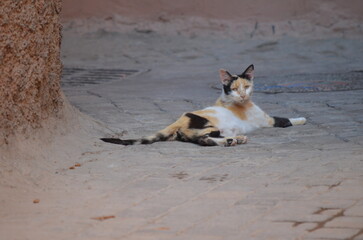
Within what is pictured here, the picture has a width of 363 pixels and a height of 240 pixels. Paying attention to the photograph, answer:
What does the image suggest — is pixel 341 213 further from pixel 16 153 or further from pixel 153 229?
pixel 16 153

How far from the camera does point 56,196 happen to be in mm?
4684

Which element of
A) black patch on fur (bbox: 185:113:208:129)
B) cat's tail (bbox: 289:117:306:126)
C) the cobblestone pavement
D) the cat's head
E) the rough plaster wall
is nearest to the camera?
the cobblestone pavement

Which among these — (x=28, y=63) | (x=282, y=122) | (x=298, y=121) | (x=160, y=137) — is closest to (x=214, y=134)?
(x=160, y=137)

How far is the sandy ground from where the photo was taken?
3994 millimetres

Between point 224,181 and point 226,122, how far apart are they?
71.8 inches

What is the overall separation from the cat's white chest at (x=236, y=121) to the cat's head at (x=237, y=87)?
0.16m

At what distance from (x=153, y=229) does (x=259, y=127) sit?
3322 millimetres

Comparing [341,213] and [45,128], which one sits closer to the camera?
[341,213]

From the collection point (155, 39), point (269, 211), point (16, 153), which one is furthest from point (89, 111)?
point (155, 39)

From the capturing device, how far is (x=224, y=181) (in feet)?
16.2

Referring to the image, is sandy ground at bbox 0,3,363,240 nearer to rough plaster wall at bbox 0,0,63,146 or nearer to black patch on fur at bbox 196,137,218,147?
black patch on fur at bbox 196,137,218,147

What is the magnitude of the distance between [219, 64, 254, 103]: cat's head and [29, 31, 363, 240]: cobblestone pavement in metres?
0.39

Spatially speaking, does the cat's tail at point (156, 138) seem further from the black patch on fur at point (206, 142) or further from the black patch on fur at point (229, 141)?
the black patch on fur at point (229, 141)

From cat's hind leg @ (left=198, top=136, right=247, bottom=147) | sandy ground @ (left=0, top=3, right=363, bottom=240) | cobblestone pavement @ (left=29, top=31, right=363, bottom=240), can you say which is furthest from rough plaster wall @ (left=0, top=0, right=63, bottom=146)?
cat's hind leg @ (left=198, top=136, right=247, bottom=147)
